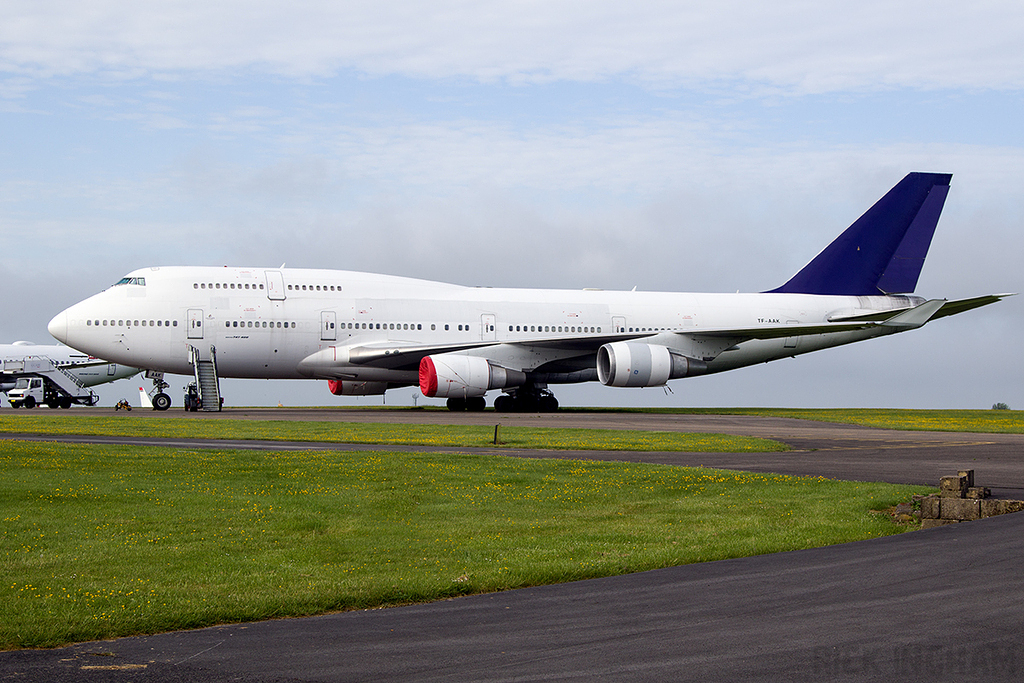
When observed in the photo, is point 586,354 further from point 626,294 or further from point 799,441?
point 799,441

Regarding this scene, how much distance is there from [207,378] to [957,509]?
30.7 m

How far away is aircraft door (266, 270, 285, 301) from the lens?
128ft

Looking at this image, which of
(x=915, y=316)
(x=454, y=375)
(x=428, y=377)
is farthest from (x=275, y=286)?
(x=915, y=316)

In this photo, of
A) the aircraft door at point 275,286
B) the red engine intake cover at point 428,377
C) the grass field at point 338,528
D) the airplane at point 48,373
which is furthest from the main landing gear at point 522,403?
the airplane at point 48,373

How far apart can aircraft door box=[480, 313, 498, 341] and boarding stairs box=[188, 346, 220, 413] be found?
35.6 ft

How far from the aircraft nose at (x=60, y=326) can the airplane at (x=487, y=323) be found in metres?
0.07

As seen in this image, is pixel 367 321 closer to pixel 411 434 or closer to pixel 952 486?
pixel 411 434

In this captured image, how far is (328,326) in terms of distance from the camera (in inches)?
1558

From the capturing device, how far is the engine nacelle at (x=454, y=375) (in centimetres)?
3838

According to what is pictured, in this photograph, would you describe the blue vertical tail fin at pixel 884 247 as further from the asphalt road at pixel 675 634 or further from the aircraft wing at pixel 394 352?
the asphalt road at pixel 675 634

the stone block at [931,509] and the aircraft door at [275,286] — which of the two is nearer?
the stone block at [931,509]

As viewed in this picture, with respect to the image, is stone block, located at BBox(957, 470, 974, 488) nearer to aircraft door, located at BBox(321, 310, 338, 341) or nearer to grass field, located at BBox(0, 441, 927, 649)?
grass field, located at BBox(0, 441, 927, 649)

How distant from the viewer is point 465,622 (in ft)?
26.7

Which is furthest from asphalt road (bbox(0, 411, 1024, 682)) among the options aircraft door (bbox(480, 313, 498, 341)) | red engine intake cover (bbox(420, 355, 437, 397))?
aircraft door (bbox(480, 313, 498, 341))
